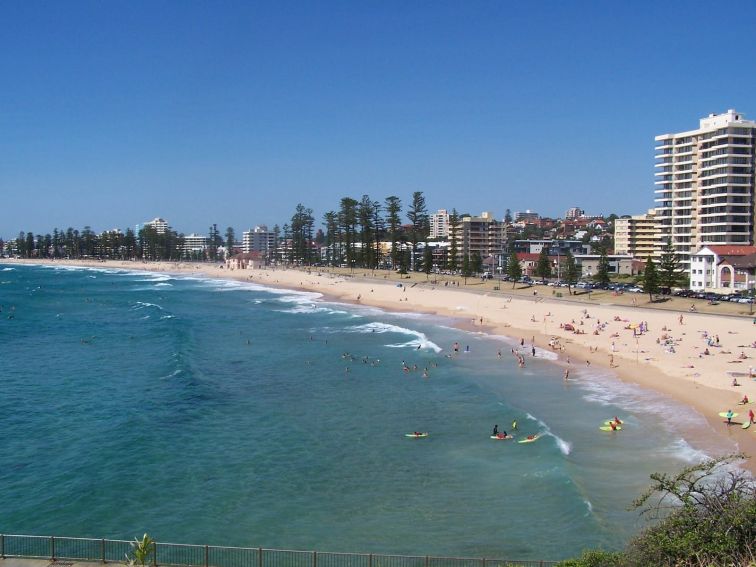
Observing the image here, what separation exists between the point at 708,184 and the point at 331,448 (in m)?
68.2

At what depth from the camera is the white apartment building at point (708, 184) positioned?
73.9 m

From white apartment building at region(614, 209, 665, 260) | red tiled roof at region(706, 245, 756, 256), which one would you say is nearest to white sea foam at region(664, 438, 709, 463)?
red tiled roof at region(706, 245, 756, 256)

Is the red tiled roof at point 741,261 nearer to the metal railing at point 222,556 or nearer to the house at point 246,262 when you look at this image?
the metal railing at point 222,556

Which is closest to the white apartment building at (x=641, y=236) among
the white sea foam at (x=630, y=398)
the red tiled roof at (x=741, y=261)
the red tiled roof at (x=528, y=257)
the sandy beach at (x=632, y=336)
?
the red tiled roof at (x=528, y=257)

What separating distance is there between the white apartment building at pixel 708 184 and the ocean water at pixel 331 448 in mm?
42979

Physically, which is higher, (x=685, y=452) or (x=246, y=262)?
(x=246, y=262)

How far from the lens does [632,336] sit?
145 ft

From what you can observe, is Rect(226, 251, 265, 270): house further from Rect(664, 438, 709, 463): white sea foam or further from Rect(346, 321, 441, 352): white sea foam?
Rect(664, 438, 709, 463): white sea foam

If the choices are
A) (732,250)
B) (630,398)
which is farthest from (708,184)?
(630,398)

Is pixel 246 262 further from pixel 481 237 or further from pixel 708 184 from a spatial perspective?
pixel 708 184

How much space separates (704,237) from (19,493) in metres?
75.5

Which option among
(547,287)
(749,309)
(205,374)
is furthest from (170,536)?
(547,287)

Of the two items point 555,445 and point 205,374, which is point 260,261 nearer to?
point 205,374

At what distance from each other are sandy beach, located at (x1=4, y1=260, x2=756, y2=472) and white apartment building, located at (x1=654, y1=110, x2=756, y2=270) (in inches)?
796
